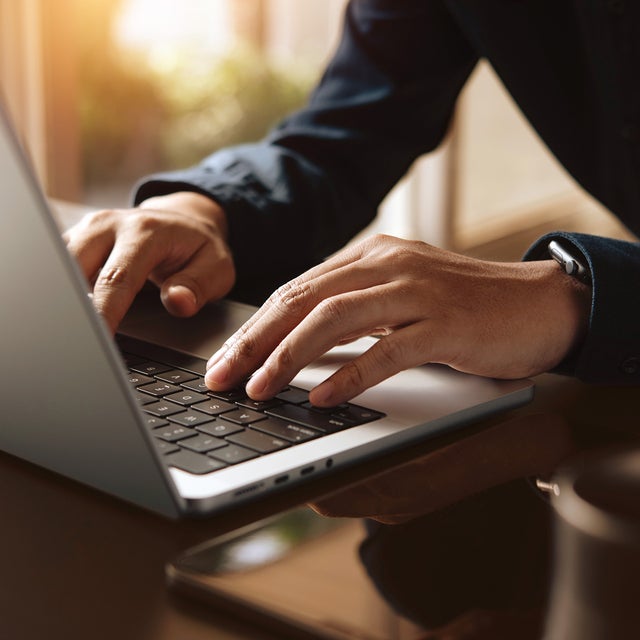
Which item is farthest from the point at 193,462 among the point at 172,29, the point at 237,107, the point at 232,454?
the point at 237,107

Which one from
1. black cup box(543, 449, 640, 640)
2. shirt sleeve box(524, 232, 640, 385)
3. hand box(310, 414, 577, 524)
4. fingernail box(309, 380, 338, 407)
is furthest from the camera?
shirt sleeve box(524, 232, 640, 385)

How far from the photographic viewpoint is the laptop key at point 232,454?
1.63ft

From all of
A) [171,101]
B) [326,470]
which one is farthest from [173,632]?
[171,101]

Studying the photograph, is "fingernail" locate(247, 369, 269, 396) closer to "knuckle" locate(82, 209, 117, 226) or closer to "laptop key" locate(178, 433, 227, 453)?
"laptop key" locate(178, 433, 227, 453)

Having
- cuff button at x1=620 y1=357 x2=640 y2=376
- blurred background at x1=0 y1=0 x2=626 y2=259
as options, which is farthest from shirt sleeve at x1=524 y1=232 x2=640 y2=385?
blurred background at x1=0 y1=0 x2=626 y2=259

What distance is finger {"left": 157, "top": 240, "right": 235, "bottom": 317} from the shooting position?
788mm

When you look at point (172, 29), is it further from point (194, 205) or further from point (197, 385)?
point (197, 385)

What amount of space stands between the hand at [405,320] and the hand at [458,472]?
0.06 m

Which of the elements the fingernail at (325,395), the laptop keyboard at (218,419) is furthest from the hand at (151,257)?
the fingernail at (325,395)

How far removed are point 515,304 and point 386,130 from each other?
635mm

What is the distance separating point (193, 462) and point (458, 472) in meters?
0.14

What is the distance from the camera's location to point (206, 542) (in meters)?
0.44

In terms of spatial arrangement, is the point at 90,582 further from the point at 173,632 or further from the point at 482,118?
the point at 482,118

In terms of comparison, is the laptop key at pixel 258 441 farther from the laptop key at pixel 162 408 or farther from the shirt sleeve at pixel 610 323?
the shirt sleeve at pixel 610 323
